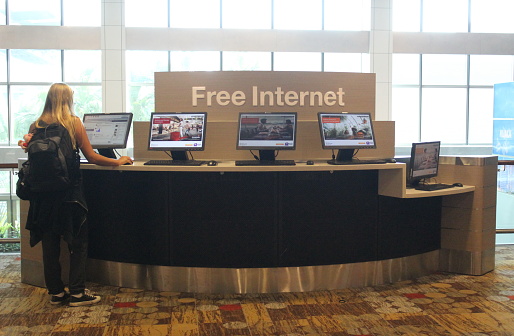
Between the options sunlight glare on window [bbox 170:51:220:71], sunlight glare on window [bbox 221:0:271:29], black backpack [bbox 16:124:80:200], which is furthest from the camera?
sunlight glare on window [bbox 221:0:271:29]

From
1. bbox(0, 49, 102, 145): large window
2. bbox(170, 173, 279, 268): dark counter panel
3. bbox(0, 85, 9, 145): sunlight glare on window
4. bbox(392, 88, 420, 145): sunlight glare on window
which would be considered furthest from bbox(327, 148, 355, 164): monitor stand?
bbox(0, 85, 9, 145): sunlight glare on window

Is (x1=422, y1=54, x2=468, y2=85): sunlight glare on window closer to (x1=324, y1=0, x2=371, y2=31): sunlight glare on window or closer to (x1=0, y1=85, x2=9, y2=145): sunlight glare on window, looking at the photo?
(x1=324, y1=0, x2=371, y2=31): sunlight glare on window

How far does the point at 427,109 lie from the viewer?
15.8 metres

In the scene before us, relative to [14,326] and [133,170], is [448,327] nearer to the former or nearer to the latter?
[133,170]

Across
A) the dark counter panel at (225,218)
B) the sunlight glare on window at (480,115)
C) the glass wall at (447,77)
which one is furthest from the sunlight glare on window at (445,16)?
the dark counter panel at (225,218)

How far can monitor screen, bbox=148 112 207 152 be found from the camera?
4.95 m

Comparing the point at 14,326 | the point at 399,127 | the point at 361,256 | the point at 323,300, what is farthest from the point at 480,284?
the point at 399,127

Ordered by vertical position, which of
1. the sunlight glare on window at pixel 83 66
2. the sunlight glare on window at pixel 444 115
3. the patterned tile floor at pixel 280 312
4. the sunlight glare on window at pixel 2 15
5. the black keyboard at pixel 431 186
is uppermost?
the sunlight glare on window at pixel 2 15

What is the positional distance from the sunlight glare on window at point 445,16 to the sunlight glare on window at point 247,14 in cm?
401

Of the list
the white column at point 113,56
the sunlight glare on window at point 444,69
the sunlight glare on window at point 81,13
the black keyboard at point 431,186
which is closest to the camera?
the black keyboard at point 431,186

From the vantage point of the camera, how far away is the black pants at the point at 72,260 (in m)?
4.33

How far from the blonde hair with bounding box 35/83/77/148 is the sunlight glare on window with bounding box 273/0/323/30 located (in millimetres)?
10526

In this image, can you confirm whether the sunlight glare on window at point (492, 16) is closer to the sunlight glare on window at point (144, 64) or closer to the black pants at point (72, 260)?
the sunlight glare on window at point (144, 64)

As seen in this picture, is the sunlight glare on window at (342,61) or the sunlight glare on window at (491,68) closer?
the sunlight glare on window at (342,61)
